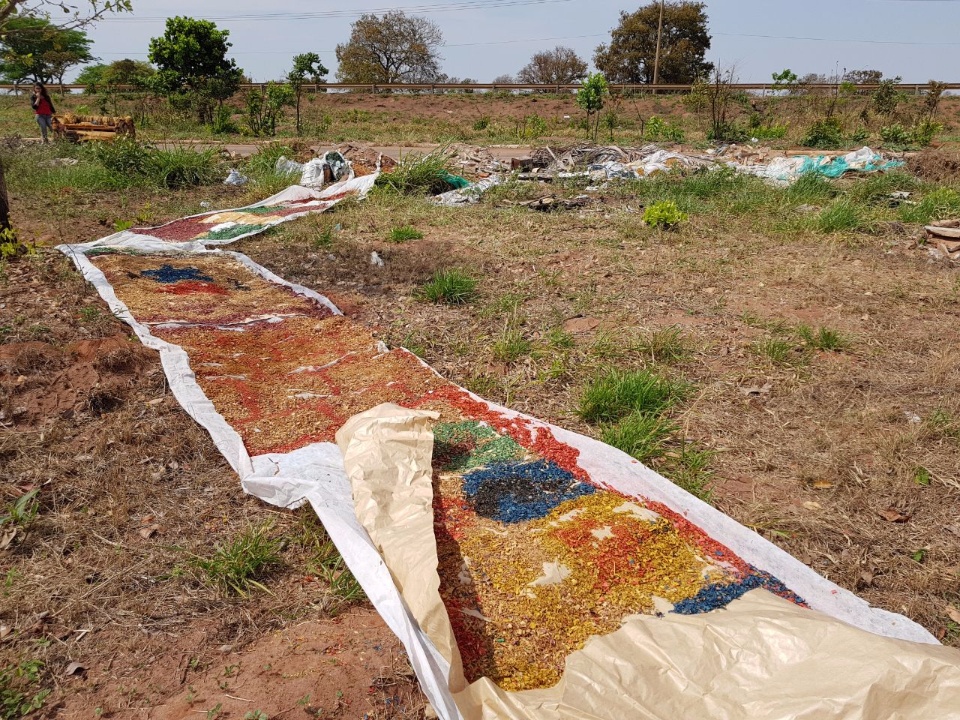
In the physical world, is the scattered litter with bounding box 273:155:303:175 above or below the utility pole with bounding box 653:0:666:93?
below

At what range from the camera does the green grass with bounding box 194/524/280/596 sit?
2.12 meters

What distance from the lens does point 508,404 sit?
10.9 feet

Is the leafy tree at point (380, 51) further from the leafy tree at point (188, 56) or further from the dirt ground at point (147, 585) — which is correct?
the dirt ground at point (147, 585)

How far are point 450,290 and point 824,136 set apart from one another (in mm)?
12214

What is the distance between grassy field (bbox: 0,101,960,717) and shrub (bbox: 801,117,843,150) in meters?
7.34

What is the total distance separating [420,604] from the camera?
173cm

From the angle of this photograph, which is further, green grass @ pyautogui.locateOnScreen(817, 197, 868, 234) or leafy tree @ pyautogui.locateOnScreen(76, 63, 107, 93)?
leafy tree @ pyautogui.locateOnScreen(76, 63, 107, 93)

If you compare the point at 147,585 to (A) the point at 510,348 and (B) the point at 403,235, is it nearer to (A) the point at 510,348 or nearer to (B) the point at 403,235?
(A) the point at 510,348

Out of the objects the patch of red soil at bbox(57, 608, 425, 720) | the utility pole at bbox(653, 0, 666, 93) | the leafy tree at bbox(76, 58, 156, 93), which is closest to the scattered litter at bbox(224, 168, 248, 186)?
the patch of red soil at bbox(57, 608, 425, 720)

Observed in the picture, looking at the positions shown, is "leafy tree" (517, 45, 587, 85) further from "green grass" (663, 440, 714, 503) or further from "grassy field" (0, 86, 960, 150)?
"green grass" (663, 440, 714, 503)

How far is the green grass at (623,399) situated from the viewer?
10.3 feet

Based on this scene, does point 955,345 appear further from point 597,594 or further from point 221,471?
point 221,471

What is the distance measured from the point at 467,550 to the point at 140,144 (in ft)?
29.7

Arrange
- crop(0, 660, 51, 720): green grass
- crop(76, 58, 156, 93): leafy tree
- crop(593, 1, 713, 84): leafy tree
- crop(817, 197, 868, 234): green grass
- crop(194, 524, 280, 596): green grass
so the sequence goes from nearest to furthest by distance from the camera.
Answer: crop(0, 660, 51, 720): green grass → crop(194, 524, 280, 596): green grass → crop(817, 197, 868, 234): green grass → crop(76, 58, 156, 93): leafy tree → crop(593, 1, 713, 84): leafy tree
